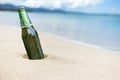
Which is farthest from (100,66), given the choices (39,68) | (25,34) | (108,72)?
(25,34)

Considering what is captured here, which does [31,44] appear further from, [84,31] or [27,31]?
[84,31]

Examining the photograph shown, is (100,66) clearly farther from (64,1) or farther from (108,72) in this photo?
(64,1)

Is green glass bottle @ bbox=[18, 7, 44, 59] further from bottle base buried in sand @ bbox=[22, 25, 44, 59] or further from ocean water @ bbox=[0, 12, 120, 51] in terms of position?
ocean water @ bbox=[0, 12, 120, 51]

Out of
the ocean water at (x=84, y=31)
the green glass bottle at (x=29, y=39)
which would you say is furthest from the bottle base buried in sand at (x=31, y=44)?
the ocean water at (x=84, y=31)

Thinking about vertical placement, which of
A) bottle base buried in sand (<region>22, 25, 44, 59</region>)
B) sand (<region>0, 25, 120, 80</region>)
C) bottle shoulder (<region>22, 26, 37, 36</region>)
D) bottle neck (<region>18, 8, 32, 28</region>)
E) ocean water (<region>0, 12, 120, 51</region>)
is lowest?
ocean water (<region>0, 12, 120, 51</region>)

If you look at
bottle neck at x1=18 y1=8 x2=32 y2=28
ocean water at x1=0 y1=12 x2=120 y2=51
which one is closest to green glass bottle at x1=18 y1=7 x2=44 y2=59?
bottle neck at x1=18 y1=8 x2=32 y2=28

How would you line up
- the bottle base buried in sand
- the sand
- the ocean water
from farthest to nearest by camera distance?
the ocean water → the bottle base buried in sand → the sand

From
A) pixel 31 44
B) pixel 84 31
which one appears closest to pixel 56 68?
pixel 31 44
